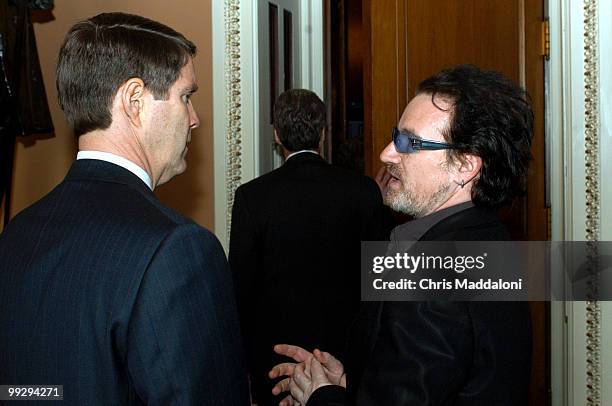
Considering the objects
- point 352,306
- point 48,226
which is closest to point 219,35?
point 352,306

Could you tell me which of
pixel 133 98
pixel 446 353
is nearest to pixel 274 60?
pixel 133 98

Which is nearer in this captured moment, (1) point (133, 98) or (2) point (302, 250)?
(1) point (133, 98)

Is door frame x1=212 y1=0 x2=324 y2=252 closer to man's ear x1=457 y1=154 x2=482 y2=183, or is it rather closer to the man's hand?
the man's hand

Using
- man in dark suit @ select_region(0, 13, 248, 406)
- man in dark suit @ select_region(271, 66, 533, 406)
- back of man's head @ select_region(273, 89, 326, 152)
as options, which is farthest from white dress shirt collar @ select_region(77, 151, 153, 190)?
back of man's head @ select_region(273, 89, 326, 152)

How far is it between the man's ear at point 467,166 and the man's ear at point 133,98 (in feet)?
2.11

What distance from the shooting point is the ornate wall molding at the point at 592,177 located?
253 cm

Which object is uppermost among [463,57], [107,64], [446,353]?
[463,57]

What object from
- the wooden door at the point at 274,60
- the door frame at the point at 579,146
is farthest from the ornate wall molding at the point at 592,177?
the wooden door at the point at 274,60

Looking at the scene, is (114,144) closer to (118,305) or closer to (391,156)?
(118,305)

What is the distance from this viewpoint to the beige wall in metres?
2.88

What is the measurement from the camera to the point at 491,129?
4.48 ft

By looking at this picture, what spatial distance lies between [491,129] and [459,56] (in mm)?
1571

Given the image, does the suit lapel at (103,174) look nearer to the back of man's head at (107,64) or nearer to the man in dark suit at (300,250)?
the back of man's head at (107,64)

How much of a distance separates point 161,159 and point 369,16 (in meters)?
1.82
